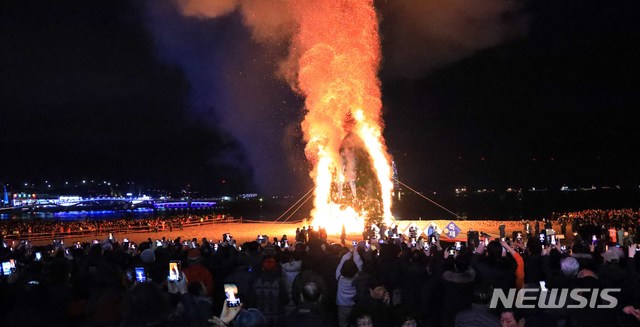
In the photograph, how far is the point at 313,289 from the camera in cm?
588

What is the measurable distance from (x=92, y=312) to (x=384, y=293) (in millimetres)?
3386

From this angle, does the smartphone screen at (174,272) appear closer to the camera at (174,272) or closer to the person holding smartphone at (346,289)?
the camera at (174,272)

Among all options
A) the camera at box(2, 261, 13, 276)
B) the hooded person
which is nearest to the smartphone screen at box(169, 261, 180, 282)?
the hooded person

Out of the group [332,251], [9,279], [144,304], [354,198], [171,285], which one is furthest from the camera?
[354,198]

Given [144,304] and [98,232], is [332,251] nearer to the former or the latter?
[144,304]

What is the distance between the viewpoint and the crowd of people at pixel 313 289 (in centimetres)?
543

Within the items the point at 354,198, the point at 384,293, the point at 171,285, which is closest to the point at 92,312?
the point at 171,285

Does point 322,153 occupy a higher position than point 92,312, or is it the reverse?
point 322,153

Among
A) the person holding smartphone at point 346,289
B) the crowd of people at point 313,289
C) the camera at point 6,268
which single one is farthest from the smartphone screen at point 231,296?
A: the camera at point 6,268

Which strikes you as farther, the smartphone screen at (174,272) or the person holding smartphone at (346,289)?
the person holding smartphone at (346,289)

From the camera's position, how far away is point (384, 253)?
32.5 feet

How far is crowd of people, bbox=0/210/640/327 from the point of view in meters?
5.43

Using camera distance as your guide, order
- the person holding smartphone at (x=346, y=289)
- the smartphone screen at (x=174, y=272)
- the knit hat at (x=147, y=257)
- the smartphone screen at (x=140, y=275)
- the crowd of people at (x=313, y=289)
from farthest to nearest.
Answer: the knit hat at (x=147, y=257)
the smartphone screen at (x=140, y=275)
the person holding smartphone at (x=346, y=289)
the smartphone screen at (x=174, y=272)
the crowd of people at (x=313, y=289)

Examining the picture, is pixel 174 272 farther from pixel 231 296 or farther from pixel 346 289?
pixel 346 289
